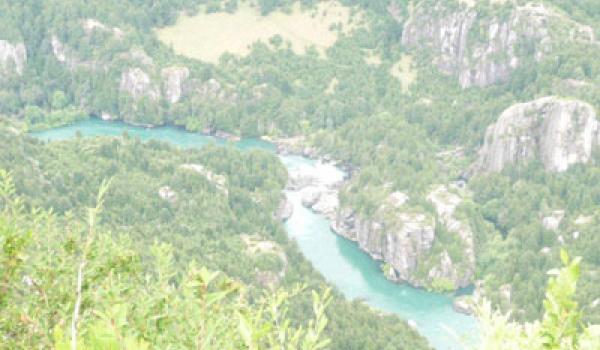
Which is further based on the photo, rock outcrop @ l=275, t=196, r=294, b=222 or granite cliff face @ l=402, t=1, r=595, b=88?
granite cliff face @ l=402, t=1, r=595, b=88

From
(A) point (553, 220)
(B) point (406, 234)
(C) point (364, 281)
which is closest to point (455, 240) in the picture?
(B) point (406, 234)

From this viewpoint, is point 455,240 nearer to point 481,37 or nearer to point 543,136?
point 543,136

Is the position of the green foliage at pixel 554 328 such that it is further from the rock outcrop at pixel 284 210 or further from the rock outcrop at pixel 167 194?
the rock outcrop at pixel 284 210

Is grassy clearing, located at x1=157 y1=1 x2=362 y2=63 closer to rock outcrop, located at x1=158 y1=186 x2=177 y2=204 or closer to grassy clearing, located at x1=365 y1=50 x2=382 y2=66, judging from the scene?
grassy clearing, located at x1=365 y1=50 x2=382 y2=66

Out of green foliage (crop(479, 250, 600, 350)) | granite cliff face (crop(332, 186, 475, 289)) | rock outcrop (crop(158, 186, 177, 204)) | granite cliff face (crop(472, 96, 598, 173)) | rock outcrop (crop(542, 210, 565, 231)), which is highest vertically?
green foliage (crop(479, 250, 600, 350))

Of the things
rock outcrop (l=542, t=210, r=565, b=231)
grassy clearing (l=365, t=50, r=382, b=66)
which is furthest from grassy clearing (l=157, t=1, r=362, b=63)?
rock outcrop (l=542, t=210, r=565, b=231)

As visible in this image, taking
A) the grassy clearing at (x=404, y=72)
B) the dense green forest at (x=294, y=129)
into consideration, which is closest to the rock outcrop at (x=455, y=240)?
the dense green forest at (x=294, y=129)
